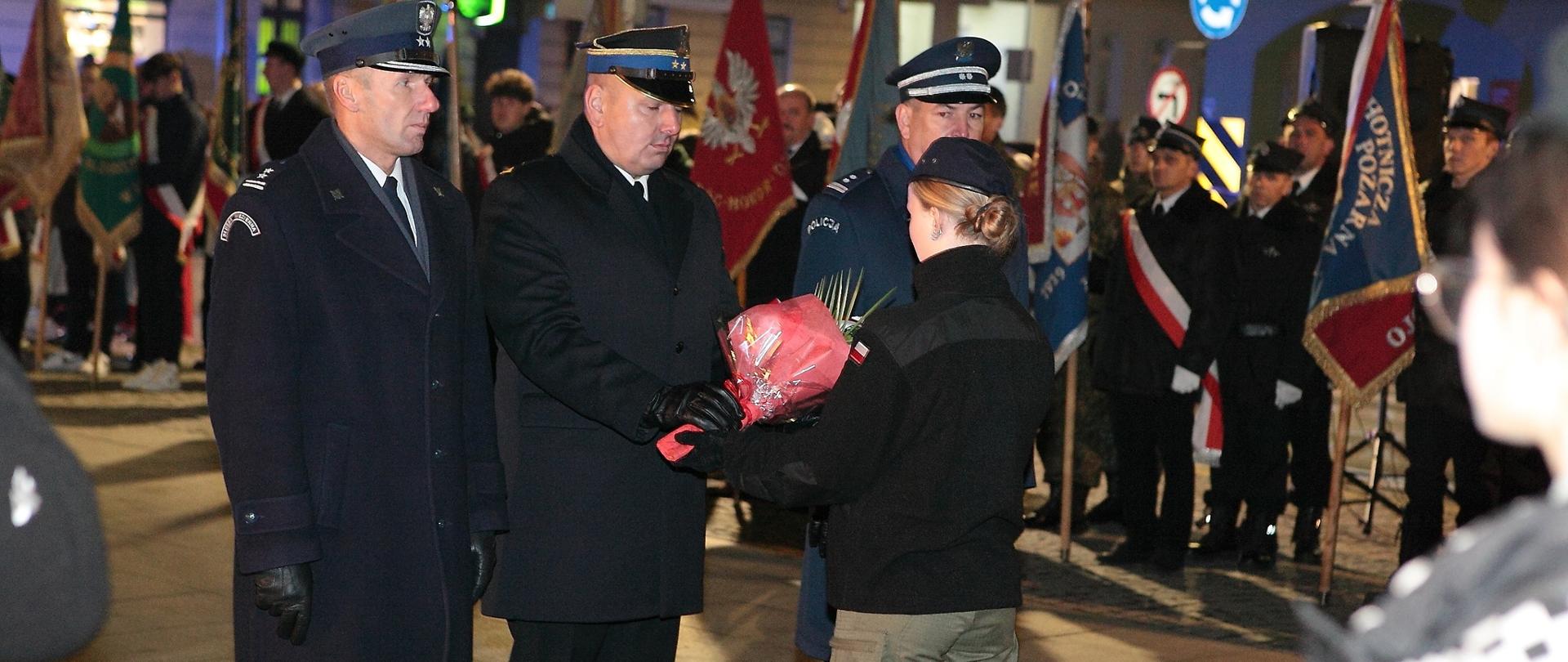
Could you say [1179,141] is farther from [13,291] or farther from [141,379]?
[13,291]

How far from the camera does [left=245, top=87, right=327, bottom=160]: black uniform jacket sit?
11.1m

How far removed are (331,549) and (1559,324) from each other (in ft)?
8.74

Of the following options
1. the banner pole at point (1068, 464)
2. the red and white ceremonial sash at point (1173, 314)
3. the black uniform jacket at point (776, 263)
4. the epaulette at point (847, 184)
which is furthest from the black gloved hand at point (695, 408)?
the black uniform jacket at point (776, 263)

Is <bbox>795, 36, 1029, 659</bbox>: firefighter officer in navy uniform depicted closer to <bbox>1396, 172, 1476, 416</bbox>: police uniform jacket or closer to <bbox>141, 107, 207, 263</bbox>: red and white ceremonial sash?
<bbox>1396, 172, 1476, 416</bbox>: police uniform jacket

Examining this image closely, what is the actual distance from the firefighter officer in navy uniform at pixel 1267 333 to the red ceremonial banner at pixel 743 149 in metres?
2.53

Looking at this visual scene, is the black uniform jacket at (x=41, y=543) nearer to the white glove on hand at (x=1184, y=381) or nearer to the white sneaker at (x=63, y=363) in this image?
the white glove on hand at (x=1184, y=381)

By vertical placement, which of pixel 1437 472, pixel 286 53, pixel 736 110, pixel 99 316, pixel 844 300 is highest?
pixel 286 53

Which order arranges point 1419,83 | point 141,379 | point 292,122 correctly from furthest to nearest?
point 141,379
point 292,122
point 1419,83

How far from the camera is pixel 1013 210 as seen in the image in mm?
3514

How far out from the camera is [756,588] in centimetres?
719

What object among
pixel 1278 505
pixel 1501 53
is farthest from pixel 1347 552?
pixel 1501 53

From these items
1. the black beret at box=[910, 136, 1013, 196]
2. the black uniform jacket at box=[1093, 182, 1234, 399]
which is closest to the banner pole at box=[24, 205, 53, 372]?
the black uniform jacket at box=[1093, 182, 1234, 399]

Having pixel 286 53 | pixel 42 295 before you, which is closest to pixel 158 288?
pixel 42 295

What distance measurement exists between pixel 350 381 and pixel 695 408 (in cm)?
73
